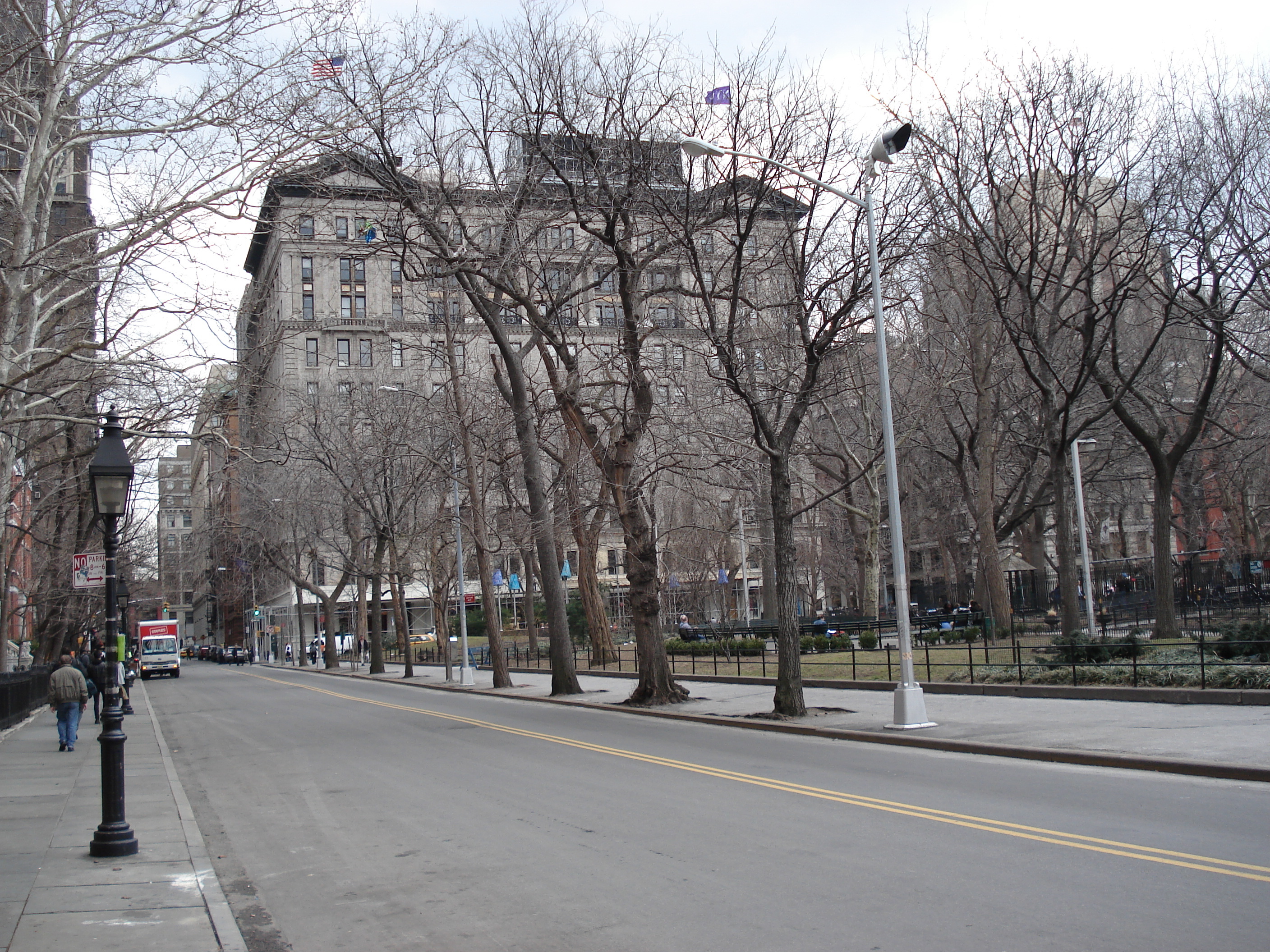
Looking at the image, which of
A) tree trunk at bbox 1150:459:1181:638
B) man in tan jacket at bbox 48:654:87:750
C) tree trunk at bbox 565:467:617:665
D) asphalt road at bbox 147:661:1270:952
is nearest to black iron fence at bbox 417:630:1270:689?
tree trunk at bbox 1150:459:1181:638

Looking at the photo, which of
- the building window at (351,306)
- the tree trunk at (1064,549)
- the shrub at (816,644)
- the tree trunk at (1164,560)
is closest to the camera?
the tree trunk at (1064,549)

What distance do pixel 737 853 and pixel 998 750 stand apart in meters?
6.52

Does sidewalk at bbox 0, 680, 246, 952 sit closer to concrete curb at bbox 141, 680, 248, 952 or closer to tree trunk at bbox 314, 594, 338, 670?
concrete curb at bbox 141, 680, 248, 952

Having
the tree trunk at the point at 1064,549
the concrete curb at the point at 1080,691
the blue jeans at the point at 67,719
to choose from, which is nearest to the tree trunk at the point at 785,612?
the concrete curb at the point at 1080,691

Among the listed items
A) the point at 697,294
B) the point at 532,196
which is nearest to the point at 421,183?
the point at 532,196

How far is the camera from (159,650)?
67000 millimetres

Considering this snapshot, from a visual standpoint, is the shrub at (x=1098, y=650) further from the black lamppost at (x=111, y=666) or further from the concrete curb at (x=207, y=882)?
the black lamppost at (x=111, y=666)

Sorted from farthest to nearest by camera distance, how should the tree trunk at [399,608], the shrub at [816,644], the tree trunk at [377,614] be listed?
the tree trunk at [377,614] → the tree trunk at [399,608] → the shrub at [816,644]

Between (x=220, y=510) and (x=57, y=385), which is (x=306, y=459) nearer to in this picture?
(x=220, y=510)

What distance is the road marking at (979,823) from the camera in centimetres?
707

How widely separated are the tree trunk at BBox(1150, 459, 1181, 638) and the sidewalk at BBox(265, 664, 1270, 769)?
7.03m

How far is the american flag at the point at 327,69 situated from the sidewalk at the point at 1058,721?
11.7 metres

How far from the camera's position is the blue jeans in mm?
19266

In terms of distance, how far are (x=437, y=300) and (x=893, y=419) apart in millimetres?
18622
